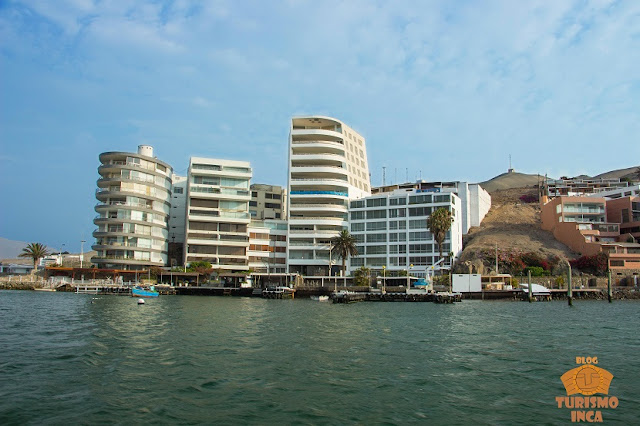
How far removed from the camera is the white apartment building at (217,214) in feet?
412

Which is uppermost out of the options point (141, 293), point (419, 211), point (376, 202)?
point (376, 202)

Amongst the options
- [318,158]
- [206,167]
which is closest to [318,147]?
[318,158]

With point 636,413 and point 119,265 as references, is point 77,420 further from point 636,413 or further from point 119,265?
point 119,265

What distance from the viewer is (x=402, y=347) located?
1388 inches

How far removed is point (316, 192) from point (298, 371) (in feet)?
337

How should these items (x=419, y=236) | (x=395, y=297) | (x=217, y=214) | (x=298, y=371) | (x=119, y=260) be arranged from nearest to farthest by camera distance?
1. (x=298, y=371)
2. (x=395, y=297)
3. (x=119, y=260)
4. (x=419, y=236)
5. (x=217, y=214)

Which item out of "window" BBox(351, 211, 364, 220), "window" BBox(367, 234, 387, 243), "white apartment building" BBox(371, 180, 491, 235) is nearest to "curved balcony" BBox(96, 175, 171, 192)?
"window" BBox(351, 211, 364, 220)

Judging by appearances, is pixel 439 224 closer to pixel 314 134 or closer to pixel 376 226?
pixel 376 226

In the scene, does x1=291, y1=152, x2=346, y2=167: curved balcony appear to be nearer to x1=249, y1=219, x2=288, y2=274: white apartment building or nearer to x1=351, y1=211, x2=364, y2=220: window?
x1=351, y1=211, x2=364, y2=220: window

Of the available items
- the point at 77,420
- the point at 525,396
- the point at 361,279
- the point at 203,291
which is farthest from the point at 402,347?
the point at 203,291

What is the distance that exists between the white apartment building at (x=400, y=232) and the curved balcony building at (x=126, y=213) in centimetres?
4765

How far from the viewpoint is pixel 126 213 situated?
118 metres

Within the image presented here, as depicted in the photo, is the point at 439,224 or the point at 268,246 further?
the point at 268,246

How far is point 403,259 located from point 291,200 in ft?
101
